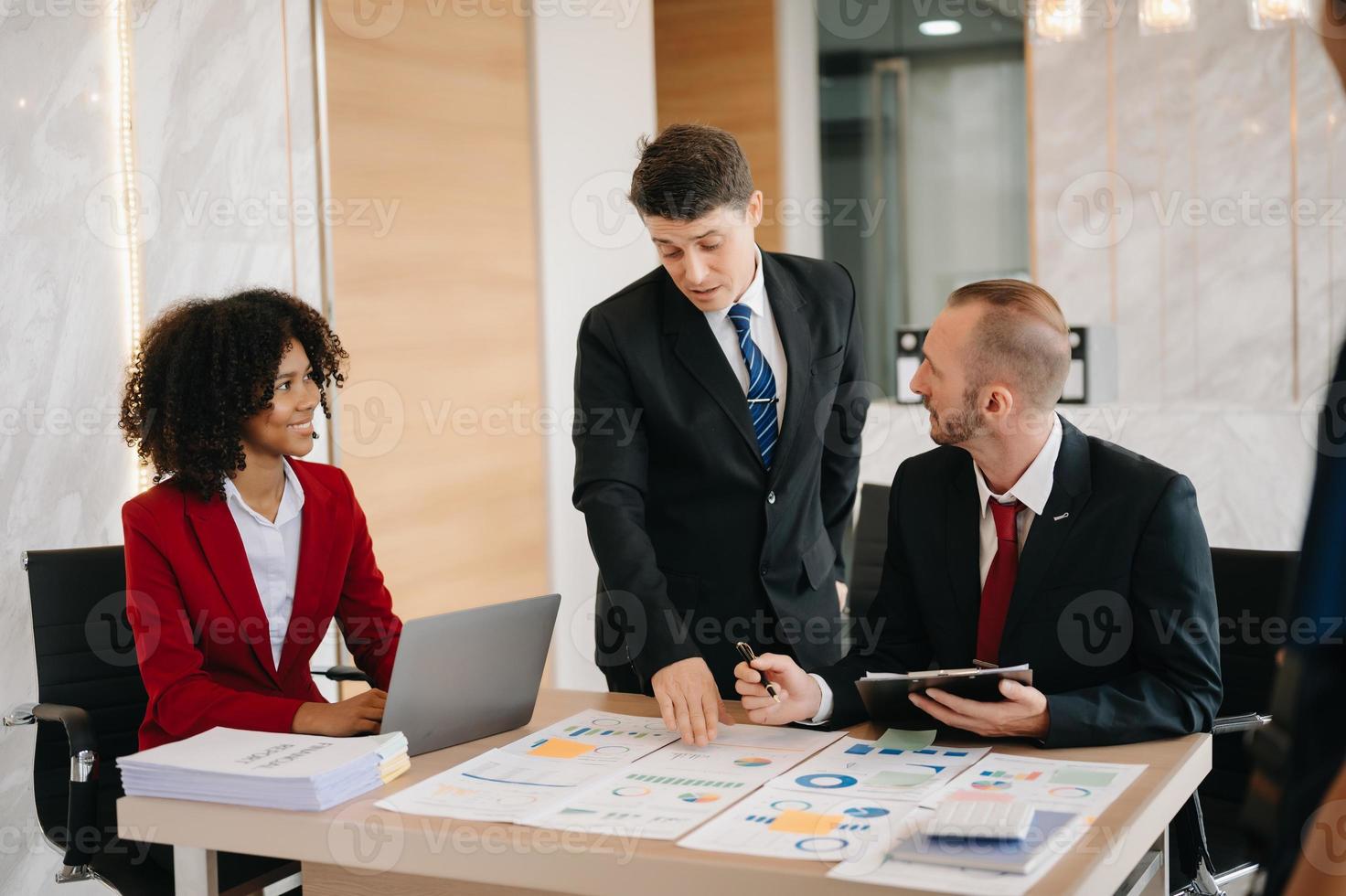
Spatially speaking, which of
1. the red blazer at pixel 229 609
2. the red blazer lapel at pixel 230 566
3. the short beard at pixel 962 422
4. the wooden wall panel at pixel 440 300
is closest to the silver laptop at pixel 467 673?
the red blazer at pixel 229 609

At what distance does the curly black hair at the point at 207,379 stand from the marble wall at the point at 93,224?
0.78 metres

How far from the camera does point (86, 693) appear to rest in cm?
276

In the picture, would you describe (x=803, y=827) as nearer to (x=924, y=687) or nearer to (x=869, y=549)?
(x=924, y=687)

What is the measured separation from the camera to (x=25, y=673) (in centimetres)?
323

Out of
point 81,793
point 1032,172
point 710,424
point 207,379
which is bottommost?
point 81,793

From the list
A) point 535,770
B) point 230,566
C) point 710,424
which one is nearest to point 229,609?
point 230,566

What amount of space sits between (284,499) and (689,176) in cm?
100

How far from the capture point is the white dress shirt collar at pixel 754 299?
8.28ft

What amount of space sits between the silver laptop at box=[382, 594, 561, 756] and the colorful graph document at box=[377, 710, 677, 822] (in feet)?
0.22

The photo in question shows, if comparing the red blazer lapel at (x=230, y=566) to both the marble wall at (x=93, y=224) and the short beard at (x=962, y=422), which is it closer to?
the marble wall at (x=93, y=224)

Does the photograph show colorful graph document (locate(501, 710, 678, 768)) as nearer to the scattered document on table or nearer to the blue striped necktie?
the scattered document on table

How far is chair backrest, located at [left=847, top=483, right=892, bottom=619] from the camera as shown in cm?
357

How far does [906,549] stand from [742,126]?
5.46 m

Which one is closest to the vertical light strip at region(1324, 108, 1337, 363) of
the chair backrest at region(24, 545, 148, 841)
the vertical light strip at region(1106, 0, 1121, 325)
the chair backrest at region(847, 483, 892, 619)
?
the vertical light strip at region(1106, 0, 1121, 325)
